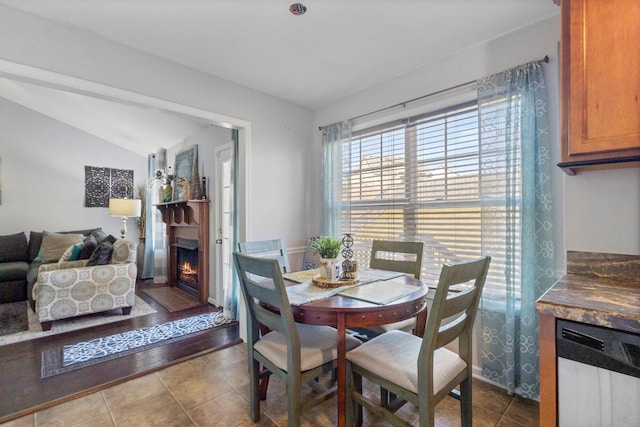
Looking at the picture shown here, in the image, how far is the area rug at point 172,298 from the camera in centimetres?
404

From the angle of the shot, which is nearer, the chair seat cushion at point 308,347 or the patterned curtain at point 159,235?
the chair seat cushion at point 308,347

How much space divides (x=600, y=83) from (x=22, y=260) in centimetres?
692

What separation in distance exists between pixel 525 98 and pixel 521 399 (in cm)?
198

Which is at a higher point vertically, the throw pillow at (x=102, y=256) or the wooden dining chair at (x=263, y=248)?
the wooden dining chair at (x=263, y=248)

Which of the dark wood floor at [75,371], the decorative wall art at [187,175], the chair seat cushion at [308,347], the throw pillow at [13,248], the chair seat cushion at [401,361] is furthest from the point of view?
the throw pillow at [13,248]

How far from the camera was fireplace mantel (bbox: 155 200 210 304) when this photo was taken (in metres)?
4.17

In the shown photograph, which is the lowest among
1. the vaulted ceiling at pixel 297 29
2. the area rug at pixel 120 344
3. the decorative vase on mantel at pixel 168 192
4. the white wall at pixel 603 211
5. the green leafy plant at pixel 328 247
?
the area rug at pixel 120 344

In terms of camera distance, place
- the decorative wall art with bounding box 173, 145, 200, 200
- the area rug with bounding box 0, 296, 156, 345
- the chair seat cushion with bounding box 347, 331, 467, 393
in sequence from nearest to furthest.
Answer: the chair seat cushion with bounding box 347, 331, 467, 393
the area rug with bounding box 0, 296, 156, 345
the decorative wall art with bounding box 173, 145, 200, 200

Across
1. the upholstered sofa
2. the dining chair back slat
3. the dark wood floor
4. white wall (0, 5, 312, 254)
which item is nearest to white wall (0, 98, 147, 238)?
the upholstered sofa

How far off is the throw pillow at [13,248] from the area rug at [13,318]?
2.69 ft

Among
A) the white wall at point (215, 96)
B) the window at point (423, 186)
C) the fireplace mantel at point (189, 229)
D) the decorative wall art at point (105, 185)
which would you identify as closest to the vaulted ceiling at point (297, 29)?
the white wall at point (215, 96)

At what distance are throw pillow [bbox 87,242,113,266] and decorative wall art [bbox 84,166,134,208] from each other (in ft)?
8.52

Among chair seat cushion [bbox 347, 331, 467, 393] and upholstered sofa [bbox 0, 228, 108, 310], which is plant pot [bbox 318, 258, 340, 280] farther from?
upholstered sofa [bbox 0, 228, 108, 310]

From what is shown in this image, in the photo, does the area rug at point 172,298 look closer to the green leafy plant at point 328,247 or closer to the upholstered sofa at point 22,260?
the upholstered sofa at point 22,260
